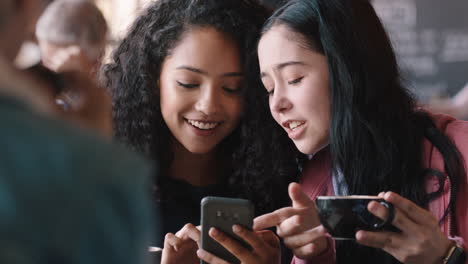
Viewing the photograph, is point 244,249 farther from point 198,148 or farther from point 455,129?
point 455,129

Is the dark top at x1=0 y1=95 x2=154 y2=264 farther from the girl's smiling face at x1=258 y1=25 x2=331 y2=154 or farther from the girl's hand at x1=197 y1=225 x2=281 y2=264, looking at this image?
the girl's smiling face at x1=258 y1=25 x2=331 y2=154

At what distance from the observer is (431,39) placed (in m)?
3.51

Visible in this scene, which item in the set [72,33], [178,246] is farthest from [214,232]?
[72,33]

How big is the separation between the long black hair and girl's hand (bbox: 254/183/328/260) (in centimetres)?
20

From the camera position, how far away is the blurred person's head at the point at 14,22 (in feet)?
1.43

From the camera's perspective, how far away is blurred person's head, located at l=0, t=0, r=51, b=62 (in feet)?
1.43

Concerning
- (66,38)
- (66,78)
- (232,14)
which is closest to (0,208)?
(66,78)

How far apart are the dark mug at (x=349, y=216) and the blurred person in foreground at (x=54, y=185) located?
0.70 meters

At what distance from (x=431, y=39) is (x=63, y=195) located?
337cm

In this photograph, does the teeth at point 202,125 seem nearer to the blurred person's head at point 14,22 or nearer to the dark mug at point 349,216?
the dark mug at point 349,216

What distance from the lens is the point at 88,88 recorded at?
59 centimetres

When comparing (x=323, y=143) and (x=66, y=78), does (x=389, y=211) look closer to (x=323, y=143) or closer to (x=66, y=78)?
(x=323, y=143)

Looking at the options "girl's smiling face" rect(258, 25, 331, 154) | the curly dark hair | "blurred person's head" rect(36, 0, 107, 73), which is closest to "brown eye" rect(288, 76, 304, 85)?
"girl's smiling face" rect(258, 25, 331, 154)

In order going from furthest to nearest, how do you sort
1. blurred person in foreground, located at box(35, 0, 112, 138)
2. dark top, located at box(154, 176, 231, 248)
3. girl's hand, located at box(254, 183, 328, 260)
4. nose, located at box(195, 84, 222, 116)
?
1. blurred person in foreground, located at box(35, 0, 112, 138)
2. dark top, located at box(154, 176, 231, 248)
3. nose, located at box(195, 84, 222, 116)
4. girl's hand, located at box(254, 183, 328, 260)
